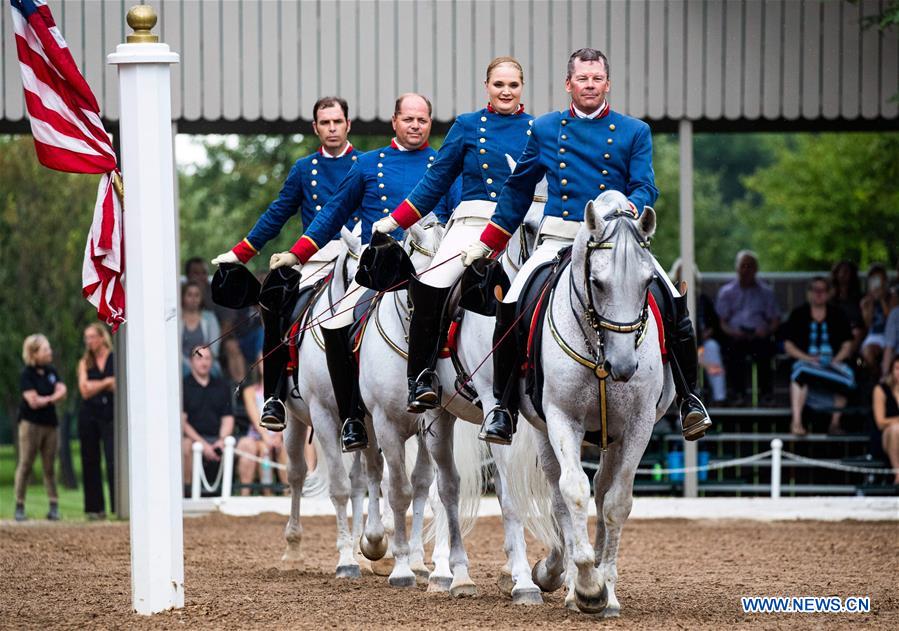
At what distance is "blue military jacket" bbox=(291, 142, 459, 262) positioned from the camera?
11.4 meters

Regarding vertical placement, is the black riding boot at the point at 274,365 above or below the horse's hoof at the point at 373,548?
above

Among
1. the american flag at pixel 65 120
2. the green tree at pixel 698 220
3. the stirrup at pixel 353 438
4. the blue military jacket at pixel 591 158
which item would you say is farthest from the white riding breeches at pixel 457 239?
the green tree at pixel 698 220

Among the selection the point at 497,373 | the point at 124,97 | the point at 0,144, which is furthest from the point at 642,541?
the point at 0,144

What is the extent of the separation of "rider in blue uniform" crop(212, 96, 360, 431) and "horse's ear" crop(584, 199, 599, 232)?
4307mm

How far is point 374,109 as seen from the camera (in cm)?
1702

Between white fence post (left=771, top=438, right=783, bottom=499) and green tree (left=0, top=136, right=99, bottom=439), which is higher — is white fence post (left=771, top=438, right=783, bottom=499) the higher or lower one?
the lower one

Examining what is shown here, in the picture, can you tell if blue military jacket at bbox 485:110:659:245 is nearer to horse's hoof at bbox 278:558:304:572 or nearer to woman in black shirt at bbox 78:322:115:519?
horse's hoof at bbox 278:558:304:572

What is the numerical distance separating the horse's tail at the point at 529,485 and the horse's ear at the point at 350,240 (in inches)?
77.6

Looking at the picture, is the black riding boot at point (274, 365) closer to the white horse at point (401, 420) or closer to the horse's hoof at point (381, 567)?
the horse's hoof at point (381, 567)

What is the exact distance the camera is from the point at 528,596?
9398mm

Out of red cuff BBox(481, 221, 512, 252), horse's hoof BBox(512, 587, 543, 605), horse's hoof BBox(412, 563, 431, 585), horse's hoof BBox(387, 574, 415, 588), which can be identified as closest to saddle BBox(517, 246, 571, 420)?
red cuff BBox(481, 221, 512, 252)

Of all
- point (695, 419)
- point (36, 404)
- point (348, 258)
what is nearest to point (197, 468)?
point (36, 404)

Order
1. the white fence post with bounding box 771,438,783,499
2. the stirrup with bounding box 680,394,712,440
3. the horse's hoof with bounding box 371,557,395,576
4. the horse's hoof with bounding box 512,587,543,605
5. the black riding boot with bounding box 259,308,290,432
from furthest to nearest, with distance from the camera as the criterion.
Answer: the white fence post with bounding box 771,438,783,499, the black riding boot with bounding box 259,308,290,432, the horse's hoof with bounding box 371,557,395,576, the horse's hoof with bounding box 512,587,543,605, the stirrup with bounding box 680,394,712,440

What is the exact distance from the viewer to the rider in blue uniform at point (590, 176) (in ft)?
29.7
